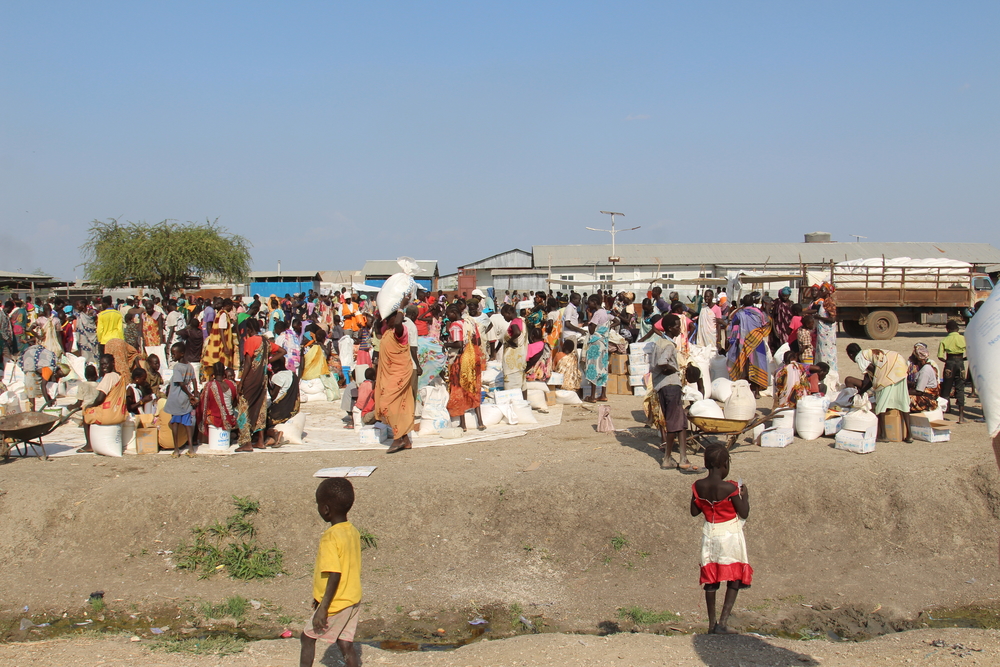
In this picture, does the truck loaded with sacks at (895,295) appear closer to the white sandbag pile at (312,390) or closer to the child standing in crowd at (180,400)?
the white sandbag pile at (312,390)

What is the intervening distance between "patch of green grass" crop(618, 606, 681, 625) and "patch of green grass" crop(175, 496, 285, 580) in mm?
2733

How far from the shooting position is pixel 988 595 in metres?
5.57

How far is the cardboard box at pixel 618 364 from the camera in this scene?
11164 millimetres

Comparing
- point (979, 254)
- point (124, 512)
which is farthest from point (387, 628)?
point (979, 254)

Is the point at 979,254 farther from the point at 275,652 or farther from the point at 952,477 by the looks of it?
the point at 275,652

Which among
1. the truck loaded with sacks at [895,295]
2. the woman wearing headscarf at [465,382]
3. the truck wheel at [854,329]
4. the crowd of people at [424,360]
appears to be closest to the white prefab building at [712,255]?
the truck wheel at [854,329]

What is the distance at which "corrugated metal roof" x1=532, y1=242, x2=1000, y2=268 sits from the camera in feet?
148

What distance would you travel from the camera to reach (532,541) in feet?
20.5

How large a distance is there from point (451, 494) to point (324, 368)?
555 cm

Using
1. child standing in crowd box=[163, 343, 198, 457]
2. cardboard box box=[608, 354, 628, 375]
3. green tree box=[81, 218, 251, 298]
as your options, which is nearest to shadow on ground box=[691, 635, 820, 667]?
child standing in crowd box=[163, 343, 198, 457]

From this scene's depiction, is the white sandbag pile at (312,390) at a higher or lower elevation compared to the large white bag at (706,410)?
lower

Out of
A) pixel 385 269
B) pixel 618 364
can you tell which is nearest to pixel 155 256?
pixel 385 269

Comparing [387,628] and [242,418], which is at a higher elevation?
[242,418]

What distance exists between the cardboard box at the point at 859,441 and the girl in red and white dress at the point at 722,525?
3679 millimetres
